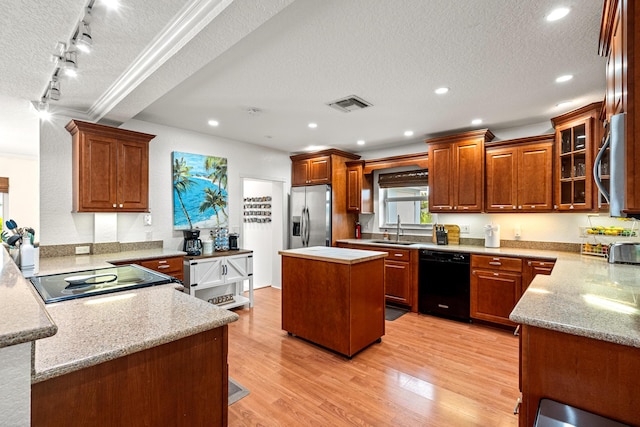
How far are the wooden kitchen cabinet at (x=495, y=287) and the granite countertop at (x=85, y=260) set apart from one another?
3.48 m

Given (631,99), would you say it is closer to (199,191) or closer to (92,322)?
(92,322)

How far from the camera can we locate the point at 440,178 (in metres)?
4.31

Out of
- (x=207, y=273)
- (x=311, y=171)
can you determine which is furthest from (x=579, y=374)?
(x=311, y=171)

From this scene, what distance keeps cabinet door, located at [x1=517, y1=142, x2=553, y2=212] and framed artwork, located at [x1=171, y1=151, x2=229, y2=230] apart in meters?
3.97

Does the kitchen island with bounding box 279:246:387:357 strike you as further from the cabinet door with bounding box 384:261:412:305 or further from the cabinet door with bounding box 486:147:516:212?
the cabinet door with bounding box 486:147:516:212

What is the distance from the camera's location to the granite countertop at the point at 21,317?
0.76m

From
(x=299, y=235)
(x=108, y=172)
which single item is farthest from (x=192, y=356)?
(x=299, y=235)

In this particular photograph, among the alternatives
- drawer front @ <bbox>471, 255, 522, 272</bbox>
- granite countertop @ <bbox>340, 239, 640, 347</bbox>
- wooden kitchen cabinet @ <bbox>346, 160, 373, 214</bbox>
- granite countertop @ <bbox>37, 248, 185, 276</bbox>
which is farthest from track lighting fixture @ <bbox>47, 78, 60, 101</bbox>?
drawer front @ <bbox>471, 255, 522, 272</bbox>

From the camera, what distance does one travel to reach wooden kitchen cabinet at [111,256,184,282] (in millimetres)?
3280

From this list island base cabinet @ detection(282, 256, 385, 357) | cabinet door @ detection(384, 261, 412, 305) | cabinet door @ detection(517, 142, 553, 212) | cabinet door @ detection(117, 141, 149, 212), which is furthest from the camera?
cabinet door @ detection(384, 261, 412, 305)

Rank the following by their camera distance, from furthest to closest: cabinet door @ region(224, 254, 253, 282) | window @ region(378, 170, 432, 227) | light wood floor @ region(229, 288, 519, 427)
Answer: window @ region(378, 170, 432, 227) < cabinet door @ region(224, 254, 253, 282) < light wood floor @ region(229, 288, 519, 427)

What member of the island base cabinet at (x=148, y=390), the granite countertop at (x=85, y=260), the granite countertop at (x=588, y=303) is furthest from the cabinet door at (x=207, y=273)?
the granite countertop at (x=588, y=303)

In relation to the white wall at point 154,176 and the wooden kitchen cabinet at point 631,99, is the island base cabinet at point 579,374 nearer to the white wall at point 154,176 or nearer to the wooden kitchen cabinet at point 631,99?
the wooden kitchen cabinet at point 631,99

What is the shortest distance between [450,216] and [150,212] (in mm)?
4128
